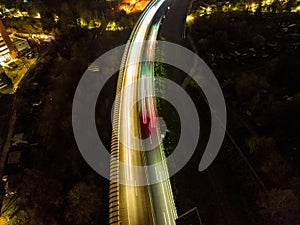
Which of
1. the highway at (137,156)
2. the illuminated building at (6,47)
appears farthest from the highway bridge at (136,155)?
the illuminated building at (6,47)

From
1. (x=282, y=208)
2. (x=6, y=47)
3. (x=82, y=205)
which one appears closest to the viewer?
(x=282, y=208)

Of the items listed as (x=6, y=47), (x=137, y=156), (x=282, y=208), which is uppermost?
(x=6, y=47)

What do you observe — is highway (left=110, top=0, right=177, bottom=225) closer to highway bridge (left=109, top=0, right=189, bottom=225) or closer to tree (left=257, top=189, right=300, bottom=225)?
highway bridge (left=109, top=0, right=189, bottom=225)

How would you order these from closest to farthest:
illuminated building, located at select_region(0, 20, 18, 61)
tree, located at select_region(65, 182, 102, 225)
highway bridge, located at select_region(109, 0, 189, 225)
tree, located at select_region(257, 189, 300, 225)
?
1. tree, located at select_region(257, 189, 300, 225)
2. highway bridge, located at select_region(109, 0, 189, 225)
3. tree, located at select_region(65, 182, 102, 225)
4. illuminated building, located at select_region(0, 20, 18, 61)

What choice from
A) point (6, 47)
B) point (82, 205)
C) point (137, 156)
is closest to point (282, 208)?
point (137, 156)

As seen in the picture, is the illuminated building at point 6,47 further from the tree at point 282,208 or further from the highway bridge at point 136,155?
the tree at point 282,208

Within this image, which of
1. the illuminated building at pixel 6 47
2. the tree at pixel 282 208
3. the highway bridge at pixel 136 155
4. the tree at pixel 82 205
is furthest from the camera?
the illuminated building at pixel 6 47

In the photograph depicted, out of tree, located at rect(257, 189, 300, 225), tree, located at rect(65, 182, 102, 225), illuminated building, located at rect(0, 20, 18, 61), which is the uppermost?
illuminated building, located at rect(0, 20, 18, 61)

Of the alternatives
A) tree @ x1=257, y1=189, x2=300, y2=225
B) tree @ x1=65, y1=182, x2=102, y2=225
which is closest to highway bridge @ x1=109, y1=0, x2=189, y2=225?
tree @ x1=65, y1=182, x2=102, y2=225

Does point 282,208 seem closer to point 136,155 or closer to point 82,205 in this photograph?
point 136,155

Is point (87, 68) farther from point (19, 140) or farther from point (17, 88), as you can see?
point (19, 140)
